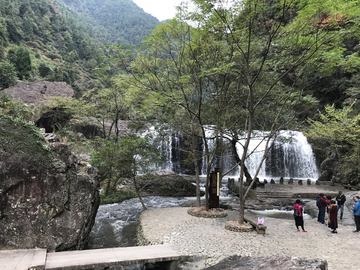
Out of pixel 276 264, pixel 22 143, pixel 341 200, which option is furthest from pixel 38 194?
pixel 341 200

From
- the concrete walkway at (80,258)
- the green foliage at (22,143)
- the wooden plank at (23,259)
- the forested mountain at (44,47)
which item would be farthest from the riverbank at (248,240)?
the forested mountain at (44,47)

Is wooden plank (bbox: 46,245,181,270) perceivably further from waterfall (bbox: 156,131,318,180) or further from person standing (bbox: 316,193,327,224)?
waterfall (bbox: 156,131,318,180)

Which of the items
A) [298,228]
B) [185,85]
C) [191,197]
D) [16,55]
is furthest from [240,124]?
[16,55]

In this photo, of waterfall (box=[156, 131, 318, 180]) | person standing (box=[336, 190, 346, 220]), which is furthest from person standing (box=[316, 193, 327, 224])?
waterfall (box=[156, 131, 318, 180])

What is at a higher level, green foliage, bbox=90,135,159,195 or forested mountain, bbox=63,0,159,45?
forested mountain, bbox=63,0,159,45

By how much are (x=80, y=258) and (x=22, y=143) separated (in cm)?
330

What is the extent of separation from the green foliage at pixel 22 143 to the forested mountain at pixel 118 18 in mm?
87627

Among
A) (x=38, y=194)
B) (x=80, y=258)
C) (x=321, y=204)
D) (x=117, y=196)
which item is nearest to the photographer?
(x=80, y=258)

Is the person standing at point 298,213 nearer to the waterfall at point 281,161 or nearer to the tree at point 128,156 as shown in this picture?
the tree at point 128,156

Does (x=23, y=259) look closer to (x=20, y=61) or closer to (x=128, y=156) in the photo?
(x=128, y=156)

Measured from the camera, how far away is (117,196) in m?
14.5

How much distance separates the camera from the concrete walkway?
16.2 feet

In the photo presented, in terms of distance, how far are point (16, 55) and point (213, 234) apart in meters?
38.0

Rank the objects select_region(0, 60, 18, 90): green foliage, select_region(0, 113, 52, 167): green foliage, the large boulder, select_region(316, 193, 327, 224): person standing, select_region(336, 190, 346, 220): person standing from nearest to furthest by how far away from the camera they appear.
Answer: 1. the large boulder
2. select_region(0, 113, 52, 167): green foliage
3. select_region(316, 193, 327, 224): person standing
4. select_region(336, 190, 346, 220): person standing
5. select_region(0, 60, 18, 90): green foliage
